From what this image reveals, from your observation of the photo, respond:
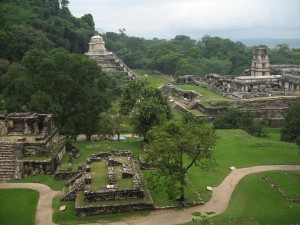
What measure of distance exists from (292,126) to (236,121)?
52.3 ft

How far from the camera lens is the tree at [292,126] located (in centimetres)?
3453

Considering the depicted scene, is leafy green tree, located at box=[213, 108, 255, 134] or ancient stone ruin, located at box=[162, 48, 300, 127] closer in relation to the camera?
leafy green tree, located at box=[213, 108, 255, 134]

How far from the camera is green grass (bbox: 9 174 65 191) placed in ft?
91.4

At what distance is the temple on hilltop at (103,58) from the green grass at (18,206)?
214 feet

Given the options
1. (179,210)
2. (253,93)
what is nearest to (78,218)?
(179,210)

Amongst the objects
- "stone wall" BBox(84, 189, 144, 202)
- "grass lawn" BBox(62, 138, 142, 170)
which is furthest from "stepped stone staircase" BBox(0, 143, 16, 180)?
"stone wall" BBox(84, 189, 144, 202)

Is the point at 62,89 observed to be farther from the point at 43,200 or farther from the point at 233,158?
the point at 233,158

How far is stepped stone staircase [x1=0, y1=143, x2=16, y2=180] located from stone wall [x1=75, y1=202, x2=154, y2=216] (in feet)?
28.1

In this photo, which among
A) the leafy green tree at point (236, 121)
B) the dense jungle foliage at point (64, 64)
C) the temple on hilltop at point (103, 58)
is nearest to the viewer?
the dense jungle foliage at point (64, 64)

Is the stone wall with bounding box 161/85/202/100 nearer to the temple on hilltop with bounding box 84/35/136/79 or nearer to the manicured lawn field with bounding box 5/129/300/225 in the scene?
the temple on hilltop with bounding box 84/35/136/79

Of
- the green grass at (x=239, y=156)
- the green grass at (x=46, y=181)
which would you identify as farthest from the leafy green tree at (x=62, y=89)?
the green grass at (x=239, y=156)

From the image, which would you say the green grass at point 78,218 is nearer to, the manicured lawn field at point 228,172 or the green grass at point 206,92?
the manicured lawn field at point 228,172

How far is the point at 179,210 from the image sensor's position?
2358 centimetres

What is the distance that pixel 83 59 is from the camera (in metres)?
39.2
